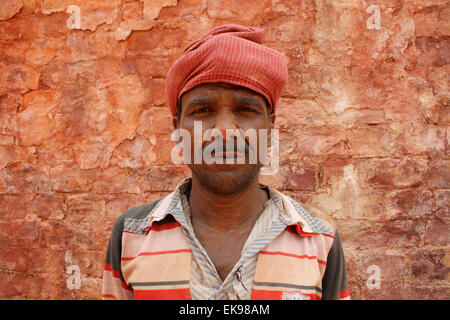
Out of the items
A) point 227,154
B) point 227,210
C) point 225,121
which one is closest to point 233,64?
point 225,121

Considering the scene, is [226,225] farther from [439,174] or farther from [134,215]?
[439,174]

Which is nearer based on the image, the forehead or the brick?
the forehead

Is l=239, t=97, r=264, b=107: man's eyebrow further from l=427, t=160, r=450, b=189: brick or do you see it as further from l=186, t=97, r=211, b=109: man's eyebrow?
l=427, t=160, r=450, b=189: brick

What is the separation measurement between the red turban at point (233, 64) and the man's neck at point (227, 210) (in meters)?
0.40

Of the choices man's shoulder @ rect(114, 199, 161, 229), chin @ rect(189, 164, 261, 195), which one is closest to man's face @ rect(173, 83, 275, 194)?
chin @ rect(189, 164, 261, 195)

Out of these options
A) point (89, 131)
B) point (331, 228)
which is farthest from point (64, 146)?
point (331, 228)

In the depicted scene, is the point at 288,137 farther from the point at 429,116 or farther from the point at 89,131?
the point at 89,131

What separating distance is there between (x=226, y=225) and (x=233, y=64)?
2.15 ft

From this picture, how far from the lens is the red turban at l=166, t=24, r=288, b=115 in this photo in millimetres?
1340

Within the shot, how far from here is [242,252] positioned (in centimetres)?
134

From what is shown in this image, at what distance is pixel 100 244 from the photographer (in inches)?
97.7

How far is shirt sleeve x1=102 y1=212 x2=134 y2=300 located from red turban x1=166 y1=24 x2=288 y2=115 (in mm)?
661
